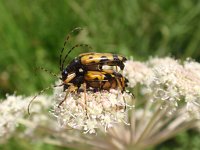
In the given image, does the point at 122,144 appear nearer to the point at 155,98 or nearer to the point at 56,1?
the point at 155,98

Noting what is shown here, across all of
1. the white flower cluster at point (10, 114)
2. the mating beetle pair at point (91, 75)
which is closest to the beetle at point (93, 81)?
the mating beetle pair at point (91, 75)

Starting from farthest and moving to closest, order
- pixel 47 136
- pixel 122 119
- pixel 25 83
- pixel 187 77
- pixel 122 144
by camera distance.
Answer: pixel 25 83 → pixel 47 136 → pixel 122 144 → pixel 187 77 → pixel 122 119

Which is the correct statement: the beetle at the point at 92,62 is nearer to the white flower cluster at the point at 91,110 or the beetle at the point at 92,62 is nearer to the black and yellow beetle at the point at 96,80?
the black and yellow beetle at the point at 96,80

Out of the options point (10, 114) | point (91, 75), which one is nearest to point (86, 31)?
point (10, 114)

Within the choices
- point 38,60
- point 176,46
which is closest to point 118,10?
point 176,46

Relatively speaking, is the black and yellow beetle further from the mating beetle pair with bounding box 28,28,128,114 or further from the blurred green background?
the blurred green background

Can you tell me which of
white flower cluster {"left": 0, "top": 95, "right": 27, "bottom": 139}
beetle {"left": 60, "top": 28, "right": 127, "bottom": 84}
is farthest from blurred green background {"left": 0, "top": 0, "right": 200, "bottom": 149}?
beetle {"left": 60, "top": 28, "right": 127, "bottom": 84}

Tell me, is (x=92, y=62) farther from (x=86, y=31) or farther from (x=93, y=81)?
(x=86, y=31)
